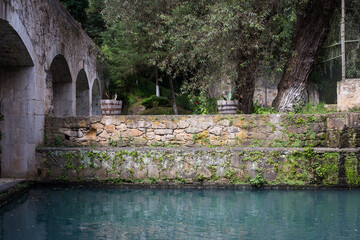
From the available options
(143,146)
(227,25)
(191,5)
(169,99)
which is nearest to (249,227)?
(143,146)

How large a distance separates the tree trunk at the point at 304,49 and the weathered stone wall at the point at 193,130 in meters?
2.21

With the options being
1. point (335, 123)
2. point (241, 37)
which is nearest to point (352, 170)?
point (335, 123)

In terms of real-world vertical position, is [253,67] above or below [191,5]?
below

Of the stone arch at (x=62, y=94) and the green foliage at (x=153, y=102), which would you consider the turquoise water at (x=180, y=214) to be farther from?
the green foliage at (x=153, y=102)

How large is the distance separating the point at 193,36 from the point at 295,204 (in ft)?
15.3

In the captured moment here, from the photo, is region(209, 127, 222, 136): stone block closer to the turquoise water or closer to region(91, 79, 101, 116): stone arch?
the turquoise water

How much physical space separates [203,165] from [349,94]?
217 inches

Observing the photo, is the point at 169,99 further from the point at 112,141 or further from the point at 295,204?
the point at 295,204

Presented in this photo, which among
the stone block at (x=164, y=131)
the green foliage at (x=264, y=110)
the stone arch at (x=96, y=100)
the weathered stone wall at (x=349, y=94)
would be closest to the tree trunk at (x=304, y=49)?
the green foliage at (x=264, y=110)

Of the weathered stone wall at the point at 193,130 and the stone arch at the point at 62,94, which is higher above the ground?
the stone arch at the point at 62,94

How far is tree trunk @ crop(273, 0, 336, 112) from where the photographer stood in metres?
8.46

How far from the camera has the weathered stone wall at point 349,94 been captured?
927cm

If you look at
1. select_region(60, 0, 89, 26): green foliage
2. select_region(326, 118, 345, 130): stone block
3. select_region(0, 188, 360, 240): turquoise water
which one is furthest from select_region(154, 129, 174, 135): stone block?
select_region(60, 0, 89, 26): green foliage

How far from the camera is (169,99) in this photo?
18.2 m
